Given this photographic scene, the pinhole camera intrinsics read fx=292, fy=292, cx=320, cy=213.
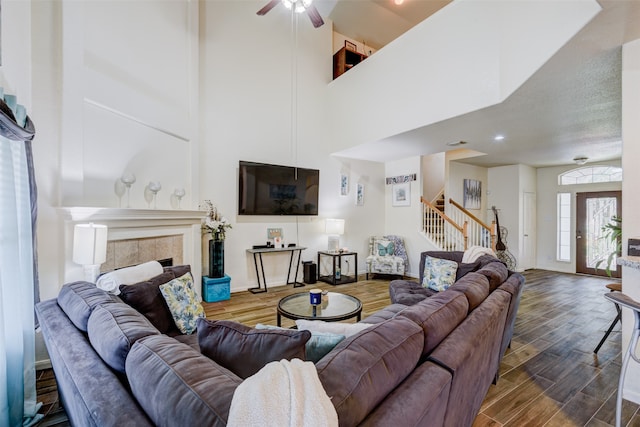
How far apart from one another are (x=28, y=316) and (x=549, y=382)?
3.80m

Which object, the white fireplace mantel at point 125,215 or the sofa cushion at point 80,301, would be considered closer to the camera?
the sofa cushion at point 80,301

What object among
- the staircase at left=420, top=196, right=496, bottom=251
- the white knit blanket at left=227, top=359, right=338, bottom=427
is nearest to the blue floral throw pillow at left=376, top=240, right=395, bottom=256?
the staircase at left=420, top=196, right=496, bottom=251

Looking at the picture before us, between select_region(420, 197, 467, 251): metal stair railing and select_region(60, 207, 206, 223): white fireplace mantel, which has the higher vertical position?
select_region(60, 207, 206, 223): white fireplace mantel

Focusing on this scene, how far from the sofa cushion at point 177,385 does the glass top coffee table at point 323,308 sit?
154cm

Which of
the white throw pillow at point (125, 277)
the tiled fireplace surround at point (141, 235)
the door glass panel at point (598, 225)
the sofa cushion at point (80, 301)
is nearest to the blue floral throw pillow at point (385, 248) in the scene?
the tiled fireplace surround at point (141, 235)

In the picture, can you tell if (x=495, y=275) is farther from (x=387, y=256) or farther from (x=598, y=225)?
(x=598, y=225)

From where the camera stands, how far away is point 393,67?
4.32m

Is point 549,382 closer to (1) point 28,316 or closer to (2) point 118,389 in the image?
(2) point 118,389

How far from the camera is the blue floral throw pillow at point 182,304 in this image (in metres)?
2.09

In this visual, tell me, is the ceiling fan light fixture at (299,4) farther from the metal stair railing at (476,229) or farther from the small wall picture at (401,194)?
the metal stair railing at (476,229)

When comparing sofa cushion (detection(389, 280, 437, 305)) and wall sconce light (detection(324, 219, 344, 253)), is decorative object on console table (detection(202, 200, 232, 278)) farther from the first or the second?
sofa cushion (detection(389, 280, 437, 305))

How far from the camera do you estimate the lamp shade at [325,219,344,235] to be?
5.54 m

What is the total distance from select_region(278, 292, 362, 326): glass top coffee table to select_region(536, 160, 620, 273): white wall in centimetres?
652

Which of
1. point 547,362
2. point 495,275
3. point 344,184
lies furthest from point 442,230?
point 495,275
